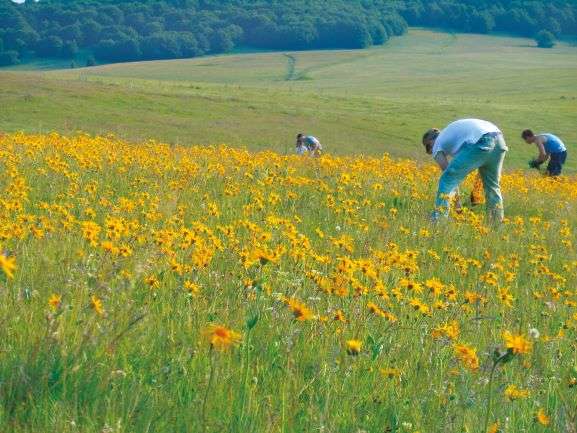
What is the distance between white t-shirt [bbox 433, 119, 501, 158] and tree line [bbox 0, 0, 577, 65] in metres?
101

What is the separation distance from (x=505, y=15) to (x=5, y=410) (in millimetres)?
131803

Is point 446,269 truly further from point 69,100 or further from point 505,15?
point 505,15

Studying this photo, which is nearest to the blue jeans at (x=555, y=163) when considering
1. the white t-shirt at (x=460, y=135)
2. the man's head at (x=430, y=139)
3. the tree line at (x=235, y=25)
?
the man's head at (x=430, y=139)

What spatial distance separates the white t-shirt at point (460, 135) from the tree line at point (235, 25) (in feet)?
Answer: 330

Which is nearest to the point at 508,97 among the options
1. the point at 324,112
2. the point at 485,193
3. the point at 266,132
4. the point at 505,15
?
the point at 324,112

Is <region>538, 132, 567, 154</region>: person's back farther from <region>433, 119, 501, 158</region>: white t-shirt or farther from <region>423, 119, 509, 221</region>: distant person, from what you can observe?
<region>433, 119, 501, 158</region>: white t-shirt

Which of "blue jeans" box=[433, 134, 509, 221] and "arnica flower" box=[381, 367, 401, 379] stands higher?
"arnica flower" box=[381, 367, 401, 379]

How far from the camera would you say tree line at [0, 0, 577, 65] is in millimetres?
113625

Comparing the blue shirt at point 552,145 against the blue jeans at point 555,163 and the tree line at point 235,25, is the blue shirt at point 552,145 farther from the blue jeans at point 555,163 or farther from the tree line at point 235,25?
the tree line at point 235,25

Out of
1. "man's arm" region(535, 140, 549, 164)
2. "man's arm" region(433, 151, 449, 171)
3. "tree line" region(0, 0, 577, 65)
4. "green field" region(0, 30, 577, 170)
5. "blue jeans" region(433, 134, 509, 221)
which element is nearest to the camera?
"blue jeans" region(433, 134, 509, 221)

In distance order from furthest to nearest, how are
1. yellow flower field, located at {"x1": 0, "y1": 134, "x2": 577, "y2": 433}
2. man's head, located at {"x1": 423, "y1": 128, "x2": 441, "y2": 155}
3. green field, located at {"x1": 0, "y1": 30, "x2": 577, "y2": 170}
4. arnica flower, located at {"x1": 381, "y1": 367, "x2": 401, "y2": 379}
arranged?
1. green field, located at {"x1": 0, "y1": 30, "x2": 577, "y2": 170}
2. man's head, located at {"x1": 423, "y1": 128, "x2": 441, "y2": 155}
3. arnica flower, located at {"x1": 381, "y1": 367, "x2": 401, "y2": 379}
4. yellow flower field, located at {"x1": 0, "y1": 134, "x2": 577, "y2": 433}

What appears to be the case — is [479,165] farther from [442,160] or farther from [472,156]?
[442,160]

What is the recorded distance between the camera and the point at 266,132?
3416cm

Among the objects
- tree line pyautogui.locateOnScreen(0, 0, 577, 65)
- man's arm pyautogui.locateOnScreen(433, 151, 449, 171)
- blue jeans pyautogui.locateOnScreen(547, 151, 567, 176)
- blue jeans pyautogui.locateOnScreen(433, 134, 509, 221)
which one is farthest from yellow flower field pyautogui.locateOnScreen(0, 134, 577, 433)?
tree line pyautogui.locateOnScreen(0, 0, 577, 65)
